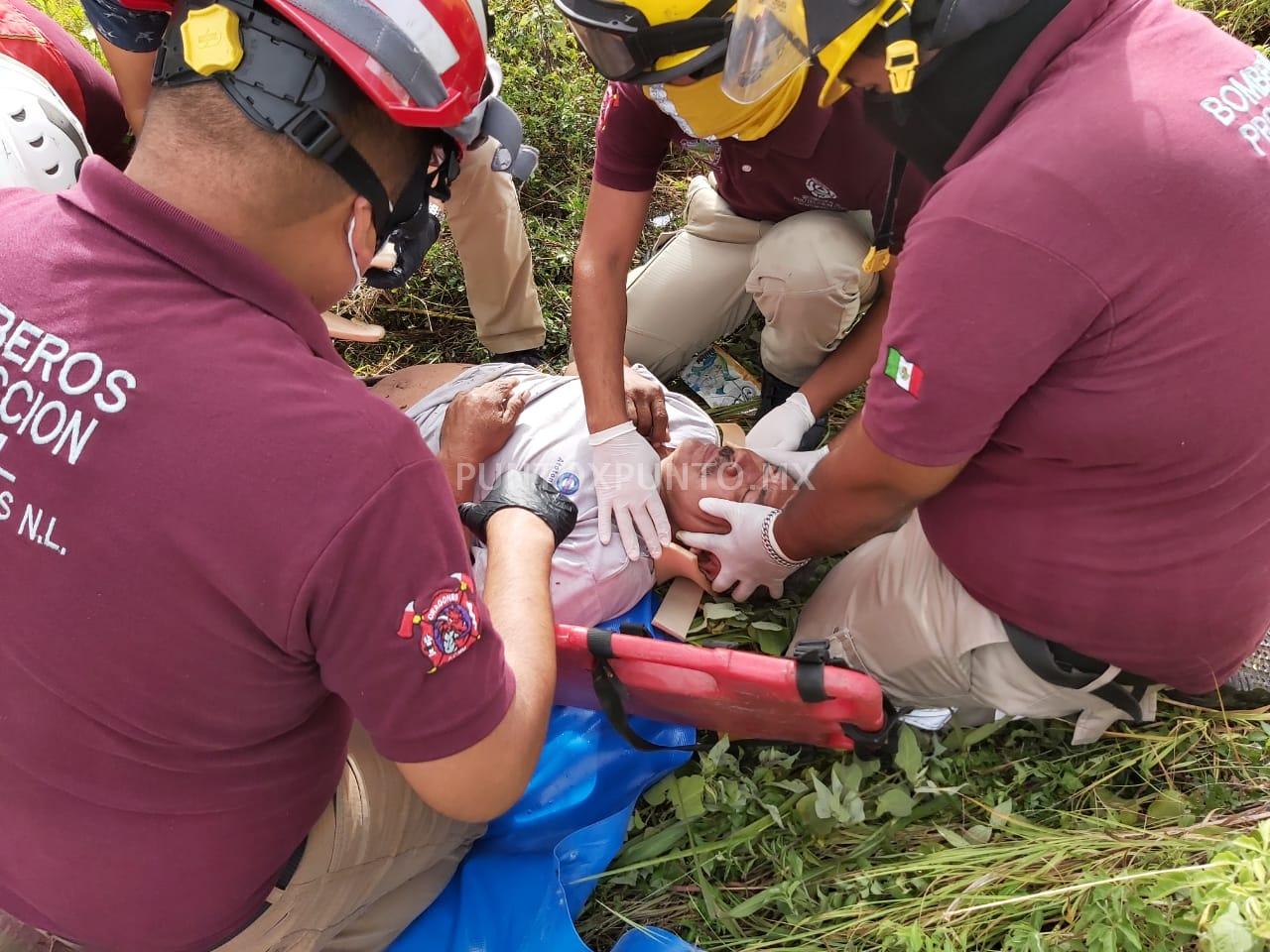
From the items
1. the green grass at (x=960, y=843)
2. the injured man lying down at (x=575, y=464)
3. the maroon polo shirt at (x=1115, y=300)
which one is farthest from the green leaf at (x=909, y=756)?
the injured man lying down at (x=575, y=464)

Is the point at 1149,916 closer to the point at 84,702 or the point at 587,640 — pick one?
the point at 587,640

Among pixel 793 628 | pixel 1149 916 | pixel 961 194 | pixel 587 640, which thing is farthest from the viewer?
pixel 793 628

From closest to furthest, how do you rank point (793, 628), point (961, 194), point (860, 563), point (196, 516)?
1. point (196, 516)
2. point (961, 194)
3. point (860, 563)
4. point (793, 628)

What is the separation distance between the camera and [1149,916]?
195cm

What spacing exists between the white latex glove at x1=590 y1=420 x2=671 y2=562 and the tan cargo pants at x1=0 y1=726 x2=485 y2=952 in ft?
3.63

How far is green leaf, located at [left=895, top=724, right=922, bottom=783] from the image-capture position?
2.52m

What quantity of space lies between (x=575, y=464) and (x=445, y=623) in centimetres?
183

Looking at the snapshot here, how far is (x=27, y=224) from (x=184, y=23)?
42cm

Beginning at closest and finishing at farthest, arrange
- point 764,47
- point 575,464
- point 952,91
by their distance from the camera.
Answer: point 952,91 < point 764,47 < point 575,464

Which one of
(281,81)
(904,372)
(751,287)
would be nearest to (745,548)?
(751,287)

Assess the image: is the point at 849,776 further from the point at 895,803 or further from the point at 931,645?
the point at 931,645

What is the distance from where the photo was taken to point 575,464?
3.26m

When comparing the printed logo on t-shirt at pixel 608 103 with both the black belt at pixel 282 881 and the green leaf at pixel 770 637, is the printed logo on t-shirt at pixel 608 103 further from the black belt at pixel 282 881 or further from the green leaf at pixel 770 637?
the black belt at pixel 282 881

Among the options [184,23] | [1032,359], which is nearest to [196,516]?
[184,23]
